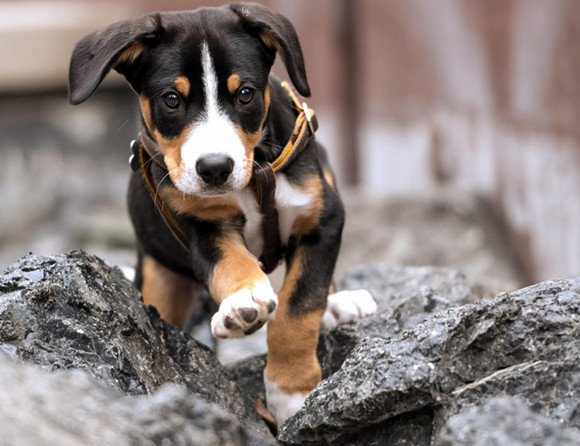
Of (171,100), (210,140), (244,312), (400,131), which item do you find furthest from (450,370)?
(400,131)

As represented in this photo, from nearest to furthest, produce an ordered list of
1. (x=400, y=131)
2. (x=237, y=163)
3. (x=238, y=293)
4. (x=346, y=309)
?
(x=238, y=293), (x=237, y=163), (x=346, y=309), (x=400, y=131)

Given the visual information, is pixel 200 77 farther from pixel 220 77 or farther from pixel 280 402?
pixel 280 402

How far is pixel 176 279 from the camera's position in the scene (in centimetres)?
456

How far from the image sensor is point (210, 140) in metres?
3.40

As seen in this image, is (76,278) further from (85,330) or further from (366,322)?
(366,322)

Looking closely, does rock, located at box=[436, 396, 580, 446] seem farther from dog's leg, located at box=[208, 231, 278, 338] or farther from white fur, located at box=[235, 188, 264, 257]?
white fur, located at box=[235, 188, 264, 257]

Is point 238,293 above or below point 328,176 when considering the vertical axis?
above

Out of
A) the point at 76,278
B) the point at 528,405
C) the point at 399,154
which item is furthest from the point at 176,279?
the point at 399,154

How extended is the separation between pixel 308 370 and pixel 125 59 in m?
1.33

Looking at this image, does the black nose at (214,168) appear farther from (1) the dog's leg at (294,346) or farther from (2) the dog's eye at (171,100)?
(1) the dog's leg at (294,346)

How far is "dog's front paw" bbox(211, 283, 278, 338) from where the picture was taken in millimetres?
3225

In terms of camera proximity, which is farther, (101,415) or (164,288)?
(164,288)

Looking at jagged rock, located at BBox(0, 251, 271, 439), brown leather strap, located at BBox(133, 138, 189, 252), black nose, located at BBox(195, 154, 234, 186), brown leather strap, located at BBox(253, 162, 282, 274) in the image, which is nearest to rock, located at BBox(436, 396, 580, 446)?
jagged rock, located at BBox(0, 251, 271, 439)

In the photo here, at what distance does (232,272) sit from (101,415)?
1.28m
